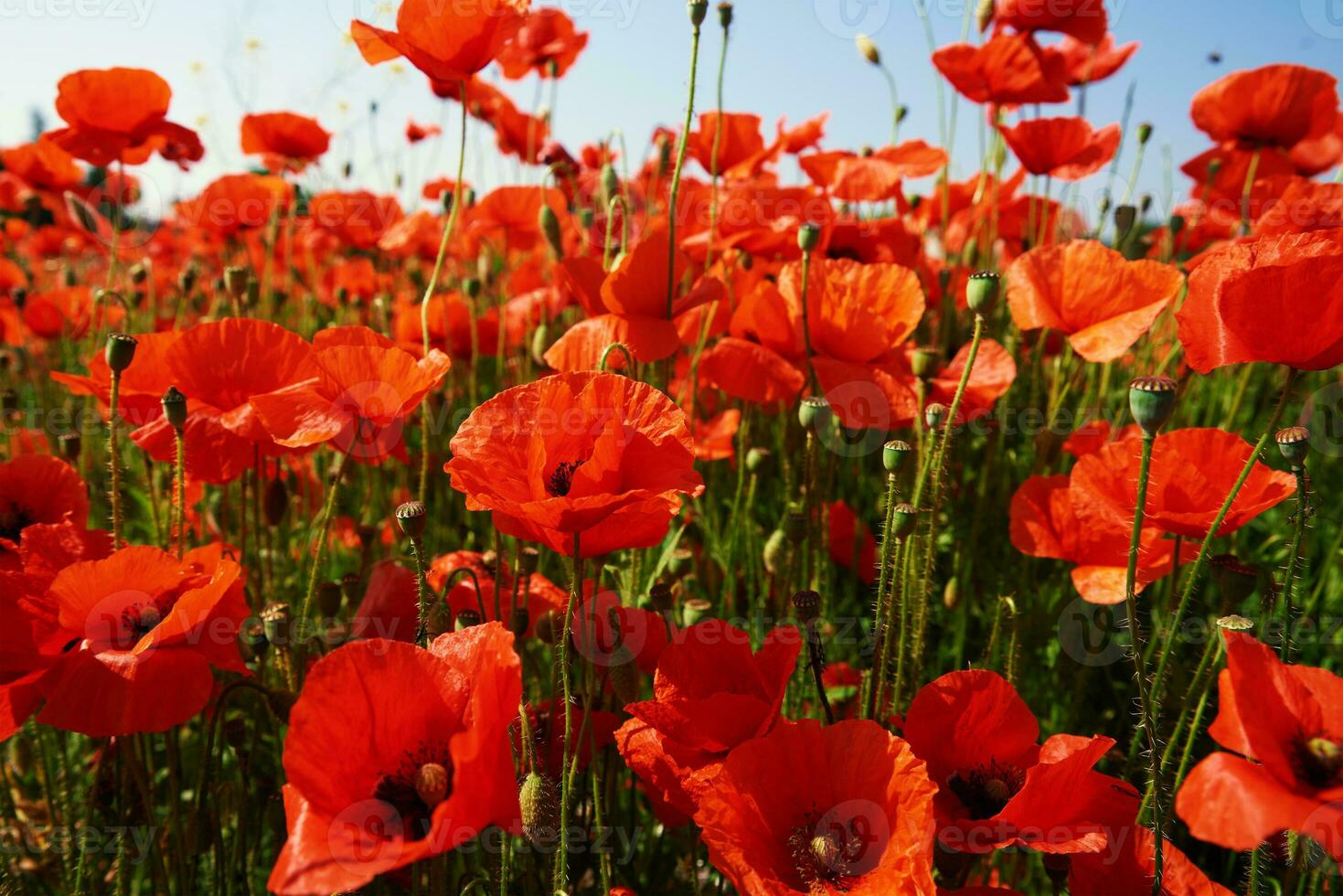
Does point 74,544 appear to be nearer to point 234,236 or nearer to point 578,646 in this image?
point 578,646

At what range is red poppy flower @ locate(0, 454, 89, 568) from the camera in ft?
4.53

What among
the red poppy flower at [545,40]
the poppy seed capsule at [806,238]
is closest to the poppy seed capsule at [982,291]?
the poppy seed capsule at [806,238]

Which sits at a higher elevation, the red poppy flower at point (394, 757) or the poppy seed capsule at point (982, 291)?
the poppy seed capsule at point (982, 291)

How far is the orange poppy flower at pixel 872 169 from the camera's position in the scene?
2.33 metres

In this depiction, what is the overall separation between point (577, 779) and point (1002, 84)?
2211 millimetres

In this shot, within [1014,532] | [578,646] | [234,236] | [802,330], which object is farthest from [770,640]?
[234,236]

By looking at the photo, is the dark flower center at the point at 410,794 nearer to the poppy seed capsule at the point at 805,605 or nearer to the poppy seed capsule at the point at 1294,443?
the poppy seed capsule at the point at 805,605

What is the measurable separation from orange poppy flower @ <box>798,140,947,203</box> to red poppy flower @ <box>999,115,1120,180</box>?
0.71 feet

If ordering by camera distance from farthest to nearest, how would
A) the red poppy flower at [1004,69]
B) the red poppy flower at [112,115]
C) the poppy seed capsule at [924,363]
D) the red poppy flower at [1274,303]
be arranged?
the red poppy flower at [1004,69]
the red poppy flower at [112,115]
the poppy seed capsule at [924,363]
the red poppy flower at [1274,303]

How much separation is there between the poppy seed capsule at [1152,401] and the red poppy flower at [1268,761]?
0.73 ft

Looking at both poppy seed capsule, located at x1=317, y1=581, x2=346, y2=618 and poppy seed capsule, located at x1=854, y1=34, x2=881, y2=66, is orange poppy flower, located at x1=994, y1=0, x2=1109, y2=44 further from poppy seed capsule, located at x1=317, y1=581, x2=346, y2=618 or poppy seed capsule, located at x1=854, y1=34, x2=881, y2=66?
poppy seed capsule, located at x1=317, y1=581, x2=346, y2=618

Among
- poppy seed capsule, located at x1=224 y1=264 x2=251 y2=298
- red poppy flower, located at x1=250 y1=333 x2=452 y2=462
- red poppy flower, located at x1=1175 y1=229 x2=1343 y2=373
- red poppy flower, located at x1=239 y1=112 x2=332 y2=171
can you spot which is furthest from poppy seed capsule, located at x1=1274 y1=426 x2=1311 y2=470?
red poppy flower, located at x1=239 y1=112 x2=332 y2=171

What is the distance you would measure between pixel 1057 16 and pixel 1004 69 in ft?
0.61

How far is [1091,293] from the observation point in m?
1.65
